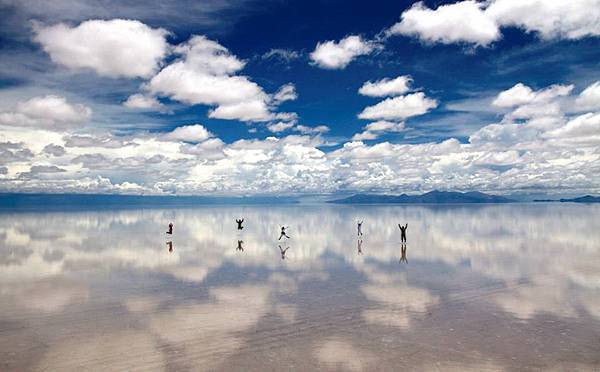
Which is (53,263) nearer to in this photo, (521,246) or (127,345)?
(127,345)

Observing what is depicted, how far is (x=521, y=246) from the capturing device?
47531mm

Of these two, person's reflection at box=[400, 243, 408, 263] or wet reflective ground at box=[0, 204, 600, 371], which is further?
person's reflection at box=[400, 243, 408, 263]

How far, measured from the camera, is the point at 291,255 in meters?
41.8

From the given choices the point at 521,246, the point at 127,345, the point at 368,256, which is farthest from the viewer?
the point at 521,246

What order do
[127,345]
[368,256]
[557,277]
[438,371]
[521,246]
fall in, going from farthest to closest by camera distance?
[521,246]
[368,256]
[557,277]
[127,345]
[438,371]

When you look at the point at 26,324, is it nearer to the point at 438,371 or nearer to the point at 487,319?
the point at 438,371

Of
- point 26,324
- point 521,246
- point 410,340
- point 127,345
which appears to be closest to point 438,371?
point 410,340

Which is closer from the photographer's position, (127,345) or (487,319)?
(127,345)

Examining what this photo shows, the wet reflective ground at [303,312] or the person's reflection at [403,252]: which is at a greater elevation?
the wet reflective ground at [303,312]

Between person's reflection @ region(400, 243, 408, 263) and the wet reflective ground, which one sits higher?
the wet reflective ground

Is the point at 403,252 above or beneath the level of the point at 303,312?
beneath

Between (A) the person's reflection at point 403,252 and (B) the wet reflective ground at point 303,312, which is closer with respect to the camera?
(B) the wet reflective ground at point 303,312

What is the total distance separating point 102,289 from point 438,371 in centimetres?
2149

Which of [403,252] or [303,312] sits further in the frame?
[403,252]
